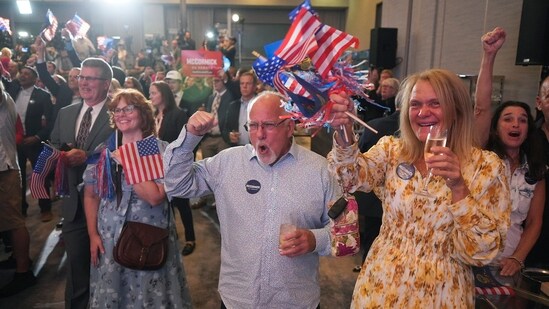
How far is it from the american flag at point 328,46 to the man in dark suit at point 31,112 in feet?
15.7

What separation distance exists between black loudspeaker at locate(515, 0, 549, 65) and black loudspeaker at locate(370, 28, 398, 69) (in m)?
4.81

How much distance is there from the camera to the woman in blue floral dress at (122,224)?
2.42m

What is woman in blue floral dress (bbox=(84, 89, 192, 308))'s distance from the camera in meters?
2.42

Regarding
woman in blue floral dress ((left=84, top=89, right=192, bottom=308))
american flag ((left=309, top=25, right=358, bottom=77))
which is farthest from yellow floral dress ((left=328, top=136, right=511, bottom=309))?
woman in blue floral dress ((left=84, top=89, right=192, bottom=308))

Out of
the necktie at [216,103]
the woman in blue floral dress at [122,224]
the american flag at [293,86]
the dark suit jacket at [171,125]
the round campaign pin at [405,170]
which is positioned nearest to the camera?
the american flag at [293,86]

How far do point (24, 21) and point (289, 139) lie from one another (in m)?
19.1

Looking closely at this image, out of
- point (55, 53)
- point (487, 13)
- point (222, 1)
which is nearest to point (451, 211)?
point (487, 13)

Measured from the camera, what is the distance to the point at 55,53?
437 inches

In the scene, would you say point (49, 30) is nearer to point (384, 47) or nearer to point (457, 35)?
point (457, 35)

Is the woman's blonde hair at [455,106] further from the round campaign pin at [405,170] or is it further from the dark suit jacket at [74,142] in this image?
the dark suit jacket at [74,142]

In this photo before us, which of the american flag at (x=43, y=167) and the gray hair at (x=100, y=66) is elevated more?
the gray hair at (x=100, y=66)

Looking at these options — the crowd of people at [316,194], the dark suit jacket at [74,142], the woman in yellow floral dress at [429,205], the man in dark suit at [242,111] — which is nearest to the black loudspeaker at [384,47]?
the man in dark suit at [242,111]

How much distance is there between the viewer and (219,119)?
569cm

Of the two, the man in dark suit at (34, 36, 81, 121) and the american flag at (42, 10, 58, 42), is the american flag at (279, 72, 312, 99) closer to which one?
the man in dark suit at (34, 36, 81, 121)
